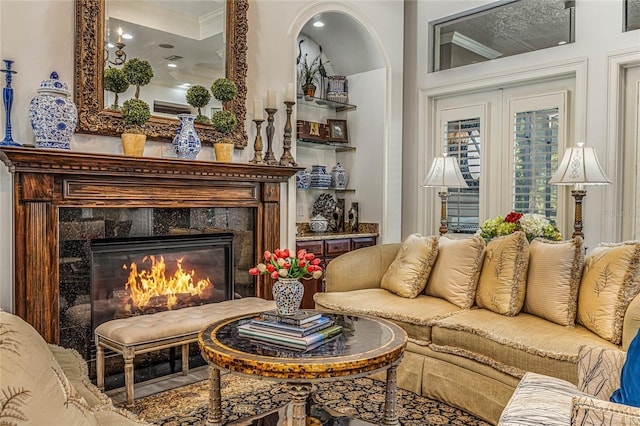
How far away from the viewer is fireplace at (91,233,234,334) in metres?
3.12

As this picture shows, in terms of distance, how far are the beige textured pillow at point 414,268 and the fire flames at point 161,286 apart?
140 centimetres

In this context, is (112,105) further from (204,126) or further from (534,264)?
(534,264)

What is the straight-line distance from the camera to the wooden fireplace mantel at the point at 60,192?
105 inches

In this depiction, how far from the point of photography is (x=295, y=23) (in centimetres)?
419

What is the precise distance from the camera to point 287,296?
2.27m

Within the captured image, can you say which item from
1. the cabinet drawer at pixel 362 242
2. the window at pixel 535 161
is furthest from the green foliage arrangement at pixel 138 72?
the window at pixel 535 161

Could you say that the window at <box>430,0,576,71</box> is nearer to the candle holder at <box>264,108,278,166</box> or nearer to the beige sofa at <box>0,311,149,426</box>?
the candle holder at <box>264,108,278,166</box>

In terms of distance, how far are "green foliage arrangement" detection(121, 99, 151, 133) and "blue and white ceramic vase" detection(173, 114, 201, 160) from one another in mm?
249

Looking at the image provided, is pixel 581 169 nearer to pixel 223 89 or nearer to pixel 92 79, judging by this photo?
pixel 223 89

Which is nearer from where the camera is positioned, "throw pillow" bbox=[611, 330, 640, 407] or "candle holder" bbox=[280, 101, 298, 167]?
"throw pillow" bbox=[611, 330, 640, 407]

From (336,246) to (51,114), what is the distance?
257cm

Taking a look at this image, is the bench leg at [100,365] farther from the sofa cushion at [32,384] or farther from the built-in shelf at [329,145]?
the built-in shelf at [329,145]

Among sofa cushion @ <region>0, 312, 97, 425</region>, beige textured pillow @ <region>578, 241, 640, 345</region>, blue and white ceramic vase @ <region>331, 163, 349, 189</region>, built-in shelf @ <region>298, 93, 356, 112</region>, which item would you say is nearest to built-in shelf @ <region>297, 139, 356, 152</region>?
blue and white ceramic vase @ <region>331, 163, 349, 189</region>

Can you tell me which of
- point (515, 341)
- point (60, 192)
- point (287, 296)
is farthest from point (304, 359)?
point (60, 192)
